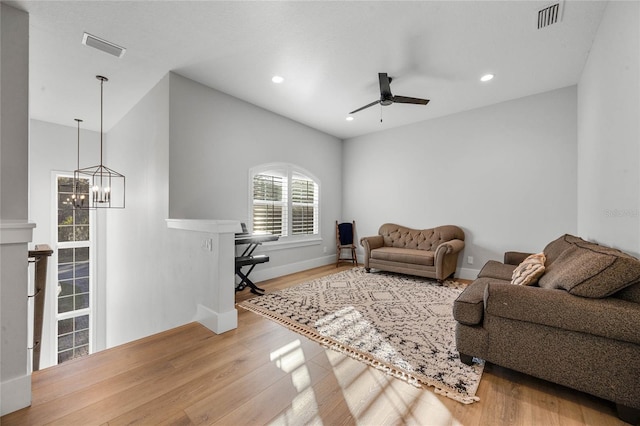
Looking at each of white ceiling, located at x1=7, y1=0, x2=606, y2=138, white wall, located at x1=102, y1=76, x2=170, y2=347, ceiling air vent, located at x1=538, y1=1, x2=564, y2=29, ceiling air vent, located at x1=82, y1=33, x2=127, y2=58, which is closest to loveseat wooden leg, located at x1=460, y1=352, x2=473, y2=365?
white wall, located at x1=102, y1=76, x2=170, y2=347

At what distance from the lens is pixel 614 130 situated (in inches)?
85.4

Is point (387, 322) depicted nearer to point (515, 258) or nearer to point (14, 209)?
point (515, 258)

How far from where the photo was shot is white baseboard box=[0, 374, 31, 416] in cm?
154

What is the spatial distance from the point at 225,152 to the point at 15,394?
10.1 feet

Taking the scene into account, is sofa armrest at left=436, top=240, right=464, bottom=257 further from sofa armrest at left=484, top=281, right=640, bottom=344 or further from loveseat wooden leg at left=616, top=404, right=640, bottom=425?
loveseat wooden leg at left=616, top=404, right=640, bottom=425

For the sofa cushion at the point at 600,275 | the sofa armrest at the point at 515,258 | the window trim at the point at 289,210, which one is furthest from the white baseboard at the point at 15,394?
the sofa armrest at the point at 515,258

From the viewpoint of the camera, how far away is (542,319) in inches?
63.0

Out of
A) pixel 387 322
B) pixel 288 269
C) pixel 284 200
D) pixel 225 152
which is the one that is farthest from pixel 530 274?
pixel 225 152

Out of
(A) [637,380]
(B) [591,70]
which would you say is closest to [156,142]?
(A) [637,380]

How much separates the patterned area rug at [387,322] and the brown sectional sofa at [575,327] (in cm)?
30

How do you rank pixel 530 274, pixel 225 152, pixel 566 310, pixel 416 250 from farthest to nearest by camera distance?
1. pixel 416 250
2. pixel 225 152
3. pixel 530 274
4. pixel 566 310

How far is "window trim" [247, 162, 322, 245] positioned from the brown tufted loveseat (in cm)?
112

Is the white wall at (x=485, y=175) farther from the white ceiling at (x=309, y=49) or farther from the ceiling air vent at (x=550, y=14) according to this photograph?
the ceiling air vent at (x=550, y=14)

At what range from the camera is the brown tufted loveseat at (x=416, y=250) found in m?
4.08
